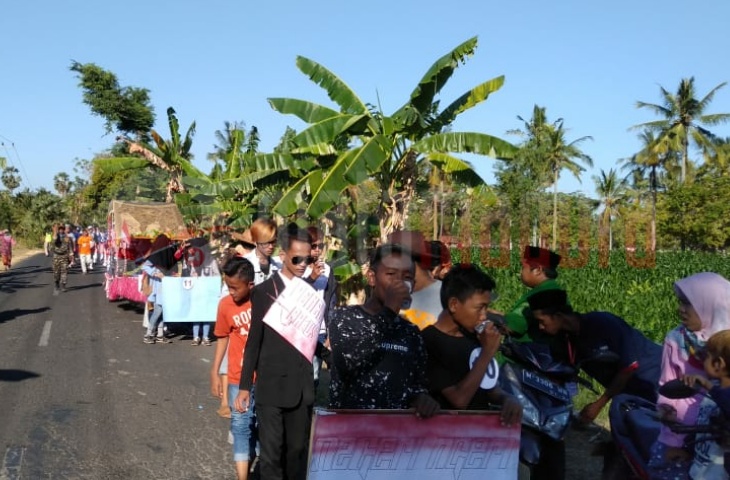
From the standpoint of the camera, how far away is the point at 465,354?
342 centimetres

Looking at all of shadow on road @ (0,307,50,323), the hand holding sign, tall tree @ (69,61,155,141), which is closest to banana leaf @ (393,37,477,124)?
the hand holding sign

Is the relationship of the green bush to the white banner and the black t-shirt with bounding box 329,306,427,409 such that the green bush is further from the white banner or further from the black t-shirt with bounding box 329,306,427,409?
the black t-shirt with bounding box 329,306,427,409

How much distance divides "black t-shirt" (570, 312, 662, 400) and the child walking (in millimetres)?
909

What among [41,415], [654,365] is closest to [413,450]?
[654,365]

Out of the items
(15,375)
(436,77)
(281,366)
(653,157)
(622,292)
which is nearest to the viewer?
(281,366)

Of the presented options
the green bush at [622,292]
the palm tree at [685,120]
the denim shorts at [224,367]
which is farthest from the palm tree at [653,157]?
the denim shorts at [224,367]

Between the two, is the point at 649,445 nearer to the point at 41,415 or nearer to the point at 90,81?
the point at 41,415

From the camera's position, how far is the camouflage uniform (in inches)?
786

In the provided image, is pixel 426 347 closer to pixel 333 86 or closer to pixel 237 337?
pixel 237 337

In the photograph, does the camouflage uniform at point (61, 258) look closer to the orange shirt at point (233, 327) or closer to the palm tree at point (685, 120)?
the orange shirt at point (233, 327)

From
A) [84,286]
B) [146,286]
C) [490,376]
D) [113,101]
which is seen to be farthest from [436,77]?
[113,101]

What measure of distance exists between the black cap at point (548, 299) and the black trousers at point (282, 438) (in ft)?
4.98

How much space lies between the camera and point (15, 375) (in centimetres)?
916

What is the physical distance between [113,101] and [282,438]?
1455 inches
